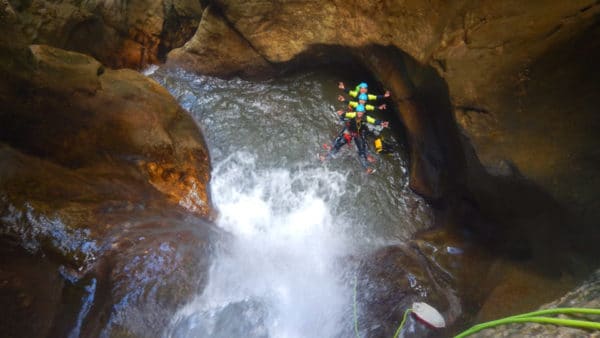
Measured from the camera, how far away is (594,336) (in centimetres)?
169

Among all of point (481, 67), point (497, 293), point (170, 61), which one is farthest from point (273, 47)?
point (497, 293)

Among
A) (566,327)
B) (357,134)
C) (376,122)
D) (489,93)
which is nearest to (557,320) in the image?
(566,327)

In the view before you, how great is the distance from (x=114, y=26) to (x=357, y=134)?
5.80 m

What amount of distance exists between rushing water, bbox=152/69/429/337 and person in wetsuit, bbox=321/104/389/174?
16cm

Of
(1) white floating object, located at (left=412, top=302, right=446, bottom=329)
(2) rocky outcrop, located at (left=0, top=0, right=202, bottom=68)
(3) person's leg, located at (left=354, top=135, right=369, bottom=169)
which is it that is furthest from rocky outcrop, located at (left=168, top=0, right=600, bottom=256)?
(2) rocky outcrop, located at (left=0, top=0, right=202, bottom=68)

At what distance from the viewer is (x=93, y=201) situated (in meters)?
3.77

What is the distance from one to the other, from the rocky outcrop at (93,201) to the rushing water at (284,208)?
520 mm

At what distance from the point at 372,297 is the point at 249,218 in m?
2.29

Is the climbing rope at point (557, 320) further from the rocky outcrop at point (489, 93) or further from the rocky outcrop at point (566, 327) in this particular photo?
the rocky outcrop at point (489, 93)

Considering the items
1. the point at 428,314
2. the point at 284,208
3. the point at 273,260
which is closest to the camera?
the point at 428,314

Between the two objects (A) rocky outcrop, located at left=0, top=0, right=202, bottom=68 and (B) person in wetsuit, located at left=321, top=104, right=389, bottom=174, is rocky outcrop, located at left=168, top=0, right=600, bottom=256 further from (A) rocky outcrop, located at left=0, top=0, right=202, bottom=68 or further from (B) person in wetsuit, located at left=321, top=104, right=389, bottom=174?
(A) rocky outcrop, located at left=0, top=0, right=202, bottom=68

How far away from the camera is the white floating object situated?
384cm

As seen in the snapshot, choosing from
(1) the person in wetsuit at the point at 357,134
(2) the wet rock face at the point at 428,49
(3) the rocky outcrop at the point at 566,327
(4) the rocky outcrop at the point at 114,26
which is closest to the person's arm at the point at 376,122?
(1) the person in wetsuit at the point at 357,134

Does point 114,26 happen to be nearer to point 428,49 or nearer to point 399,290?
point 428,49
